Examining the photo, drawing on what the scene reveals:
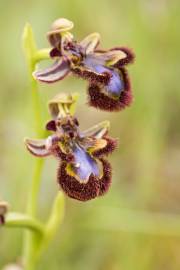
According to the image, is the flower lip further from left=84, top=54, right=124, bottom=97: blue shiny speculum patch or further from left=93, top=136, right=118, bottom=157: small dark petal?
left=93, top=136, right=118, bottom=157: small dark petal

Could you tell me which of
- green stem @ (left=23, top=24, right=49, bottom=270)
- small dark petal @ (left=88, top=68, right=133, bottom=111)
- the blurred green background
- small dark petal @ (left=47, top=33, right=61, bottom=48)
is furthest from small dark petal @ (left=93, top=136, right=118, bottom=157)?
the blurred green background

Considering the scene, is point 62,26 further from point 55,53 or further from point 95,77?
point 95,77

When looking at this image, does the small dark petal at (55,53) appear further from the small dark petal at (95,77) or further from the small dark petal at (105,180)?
the small dark petal at (105,180)

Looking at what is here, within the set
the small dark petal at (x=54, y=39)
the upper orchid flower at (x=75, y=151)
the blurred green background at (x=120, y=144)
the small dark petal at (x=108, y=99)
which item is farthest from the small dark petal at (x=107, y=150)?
the blurred green background at (x=120, y=144)

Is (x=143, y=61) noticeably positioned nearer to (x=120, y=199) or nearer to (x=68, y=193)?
(x=120, y=199)

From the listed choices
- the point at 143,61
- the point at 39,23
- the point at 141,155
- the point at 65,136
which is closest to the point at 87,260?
the point at 141,155

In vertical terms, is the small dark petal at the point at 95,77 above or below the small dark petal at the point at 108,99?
above
